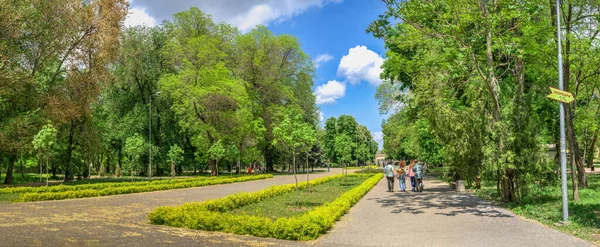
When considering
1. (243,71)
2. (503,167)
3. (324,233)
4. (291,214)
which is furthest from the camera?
(243,71)

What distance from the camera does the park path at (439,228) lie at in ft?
27.5

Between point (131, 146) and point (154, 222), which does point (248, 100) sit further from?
point (154, 222)

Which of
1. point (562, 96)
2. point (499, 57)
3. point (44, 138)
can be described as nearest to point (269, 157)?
point (44, 138)

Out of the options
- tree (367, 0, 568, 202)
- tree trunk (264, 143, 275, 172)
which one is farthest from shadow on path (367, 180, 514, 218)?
tree trunk (264, 143, 275, 172)

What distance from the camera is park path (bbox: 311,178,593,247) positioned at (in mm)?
8375

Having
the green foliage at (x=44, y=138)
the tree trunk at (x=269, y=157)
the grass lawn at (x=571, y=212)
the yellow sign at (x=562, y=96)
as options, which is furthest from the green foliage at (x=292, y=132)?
the tree trunk at (x=269, y=157)

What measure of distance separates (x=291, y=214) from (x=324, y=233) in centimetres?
279

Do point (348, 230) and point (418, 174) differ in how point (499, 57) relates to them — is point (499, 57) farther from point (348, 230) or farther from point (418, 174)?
point (348, 230)

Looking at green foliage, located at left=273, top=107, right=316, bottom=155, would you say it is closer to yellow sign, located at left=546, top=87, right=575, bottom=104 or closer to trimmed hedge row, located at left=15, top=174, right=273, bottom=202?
yellow sign, located at left=546, top=87, right=575, bottom=104

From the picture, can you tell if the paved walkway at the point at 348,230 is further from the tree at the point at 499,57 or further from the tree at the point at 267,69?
the tree at the point at 267,69

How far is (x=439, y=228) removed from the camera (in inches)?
388

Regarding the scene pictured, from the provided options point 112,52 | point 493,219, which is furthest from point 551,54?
point 112,52

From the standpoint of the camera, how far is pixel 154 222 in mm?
10844

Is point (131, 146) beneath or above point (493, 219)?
above
